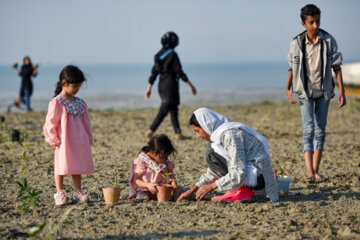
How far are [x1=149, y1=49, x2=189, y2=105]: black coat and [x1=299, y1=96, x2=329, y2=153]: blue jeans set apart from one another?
3046 mm

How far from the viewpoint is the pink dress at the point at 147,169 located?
4.49 metres

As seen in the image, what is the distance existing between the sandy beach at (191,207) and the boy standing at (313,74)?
2.09 ft

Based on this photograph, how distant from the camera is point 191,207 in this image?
13.7 ft

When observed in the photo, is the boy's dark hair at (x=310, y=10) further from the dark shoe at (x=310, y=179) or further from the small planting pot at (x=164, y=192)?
the small planting pot at (x=164, y=192)

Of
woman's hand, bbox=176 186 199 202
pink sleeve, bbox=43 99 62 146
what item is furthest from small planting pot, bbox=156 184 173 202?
pink sleeve, bbox=43 99 62 146

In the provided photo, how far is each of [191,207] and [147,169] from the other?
627 mm

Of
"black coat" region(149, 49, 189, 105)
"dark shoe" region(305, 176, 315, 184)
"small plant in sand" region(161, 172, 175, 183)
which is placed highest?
"black coat" region(149, 49, 189, 105)

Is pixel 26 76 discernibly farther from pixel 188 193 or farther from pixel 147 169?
pixel 188 193

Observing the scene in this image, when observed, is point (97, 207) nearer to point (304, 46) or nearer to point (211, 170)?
point (211, 170)

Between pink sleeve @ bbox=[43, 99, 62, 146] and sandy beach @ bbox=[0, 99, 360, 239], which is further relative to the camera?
pink sleeve @ bbox=[43, 99, 62, 146]

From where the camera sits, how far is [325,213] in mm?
4043

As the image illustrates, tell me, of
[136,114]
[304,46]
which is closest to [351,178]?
[304,46]

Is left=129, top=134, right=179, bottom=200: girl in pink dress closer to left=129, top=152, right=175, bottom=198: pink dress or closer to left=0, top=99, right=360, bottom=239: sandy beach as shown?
left=129, top=152, right=175, bottom=198: pink dress

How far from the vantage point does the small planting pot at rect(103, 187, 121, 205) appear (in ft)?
14.0
